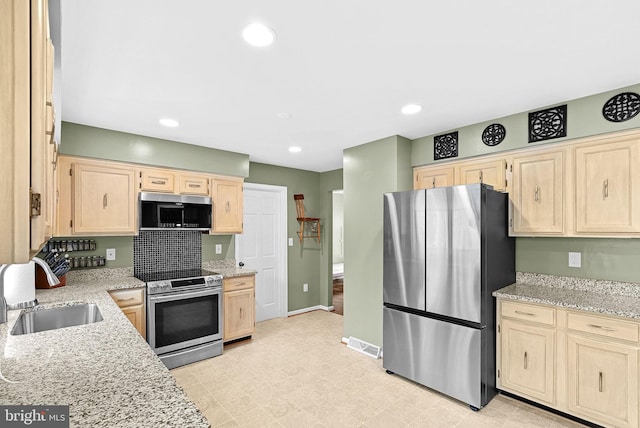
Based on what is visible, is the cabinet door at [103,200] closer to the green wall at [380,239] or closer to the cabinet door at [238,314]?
the cabinet door at [238,314]

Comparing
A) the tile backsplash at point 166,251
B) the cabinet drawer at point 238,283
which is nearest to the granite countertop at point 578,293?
the cabinet drawer at point 238,283

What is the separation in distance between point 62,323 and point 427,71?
2998mm

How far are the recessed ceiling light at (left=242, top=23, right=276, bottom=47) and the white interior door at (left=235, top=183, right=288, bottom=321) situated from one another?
300cm

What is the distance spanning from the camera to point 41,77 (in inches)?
27.5

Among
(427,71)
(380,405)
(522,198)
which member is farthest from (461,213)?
(380,405)

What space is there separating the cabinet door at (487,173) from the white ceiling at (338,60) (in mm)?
431

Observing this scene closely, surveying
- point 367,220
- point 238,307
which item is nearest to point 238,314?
point 238,307

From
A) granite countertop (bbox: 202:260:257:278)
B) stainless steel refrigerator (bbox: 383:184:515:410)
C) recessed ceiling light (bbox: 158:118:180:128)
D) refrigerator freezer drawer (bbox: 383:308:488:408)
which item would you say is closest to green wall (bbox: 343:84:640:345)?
stainless steel refrigerator (bbox: 383:184:515:410)

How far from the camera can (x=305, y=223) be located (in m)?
5.22

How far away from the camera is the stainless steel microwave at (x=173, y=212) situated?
3.23 m

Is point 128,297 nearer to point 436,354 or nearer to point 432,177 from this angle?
point 436,354

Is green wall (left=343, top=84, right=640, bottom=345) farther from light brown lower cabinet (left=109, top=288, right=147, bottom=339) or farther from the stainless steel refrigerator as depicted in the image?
light brown lower cabinet (left=109, top=288, right=147, bottom=339)

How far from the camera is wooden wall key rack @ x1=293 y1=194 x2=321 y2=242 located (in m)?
5.04

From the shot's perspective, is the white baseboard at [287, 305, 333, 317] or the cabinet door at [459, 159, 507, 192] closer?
the cabinet door at [459, 159, 507, 192]
